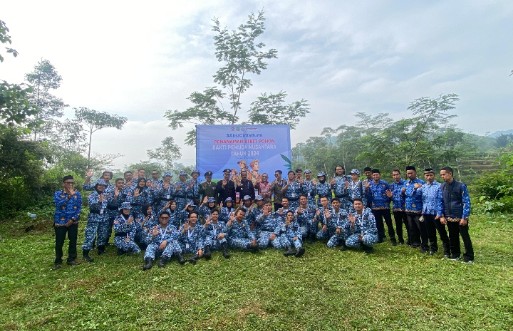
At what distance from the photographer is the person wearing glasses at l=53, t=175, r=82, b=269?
6391 mm

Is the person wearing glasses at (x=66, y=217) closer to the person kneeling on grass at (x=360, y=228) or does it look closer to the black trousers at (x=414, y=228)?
the person kneeling on grass at (x=360, y=228)

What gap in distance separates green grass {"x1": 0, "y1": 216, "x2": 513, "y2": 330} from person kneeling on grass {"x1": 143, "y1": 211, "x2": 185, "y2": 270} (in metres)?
0.25

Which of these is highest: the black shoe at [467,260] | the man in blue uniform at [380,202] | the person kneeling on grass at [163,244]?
the man in blue uniform at [380,202]

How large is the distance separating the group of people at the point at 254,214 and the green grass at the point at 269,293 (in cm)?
40

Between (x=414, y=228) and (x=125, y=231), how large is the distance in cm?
666

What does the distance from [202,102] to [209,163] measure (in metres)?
5.82

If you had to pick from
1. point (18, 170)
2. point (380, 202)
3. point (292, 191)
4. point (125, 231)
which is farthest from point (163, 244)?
point (18, 170)

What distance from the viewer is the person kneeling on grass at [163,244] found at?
20.4 ft

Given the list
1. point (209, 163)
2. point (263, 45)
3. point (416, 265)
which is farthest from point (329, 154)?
point (416, 265)

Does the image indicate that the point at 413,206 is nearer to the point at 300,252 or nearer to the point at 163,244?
the point at 300,252

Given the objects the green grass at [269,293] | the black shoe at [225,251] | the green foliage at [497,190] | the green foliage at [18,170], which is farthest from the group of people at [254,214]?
the green foliage at [18,170]

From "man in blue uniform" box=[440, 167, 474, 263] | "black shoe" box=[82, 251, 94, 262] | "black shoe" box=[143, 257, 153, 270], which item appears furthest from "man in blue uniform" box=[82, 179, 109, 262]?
"man in blue uniform" box=[440, 167, 474, 263]

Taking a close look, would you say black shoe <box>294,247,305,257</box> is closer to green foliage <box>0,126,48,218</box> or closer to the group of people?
the group of people

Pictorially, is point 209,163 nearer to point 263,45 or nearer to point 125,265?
point 125,265
